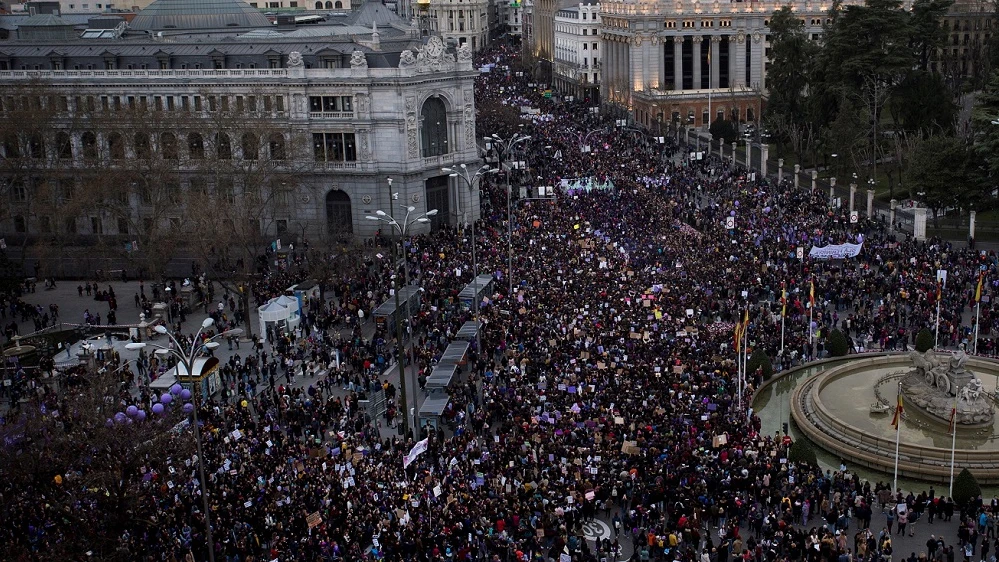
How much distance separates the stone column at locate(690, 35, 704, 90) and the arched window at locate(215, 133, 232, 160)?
210 ft

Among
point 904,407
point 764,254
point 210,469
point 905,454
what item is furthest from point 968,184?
point 210,469

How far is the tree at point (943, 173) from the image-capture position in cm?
6525

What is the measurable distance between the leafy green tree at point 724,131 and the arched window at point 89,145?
2153 inches

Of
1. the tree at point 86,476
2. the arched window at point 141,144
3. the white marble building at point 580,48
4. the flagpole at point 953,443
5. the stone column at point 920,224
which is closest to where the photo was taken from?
the tree at point 86,476

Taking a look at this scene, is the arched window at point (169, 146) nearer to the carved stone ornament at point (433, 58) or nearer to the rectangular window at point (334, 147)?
the rectangular window at point (334, 147)

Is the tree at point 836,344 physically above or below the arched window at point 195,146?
below

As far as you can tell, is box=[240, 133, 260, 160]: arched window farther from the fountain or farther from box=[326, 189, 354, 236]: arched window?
the fountain

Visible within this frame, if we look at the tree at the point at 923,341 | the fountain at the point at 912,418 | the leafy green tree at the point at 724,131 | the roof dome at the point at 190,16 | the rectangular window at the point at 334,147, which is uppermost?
the roof dome at the point at 190,16

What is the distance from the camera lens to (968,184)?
6531 centimetres

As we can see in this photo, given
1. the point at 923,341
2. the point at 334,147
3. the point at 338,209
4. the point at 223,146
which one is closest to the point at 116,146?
the point at 223,146

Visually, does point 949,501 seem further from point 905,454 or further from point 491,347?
point 491,347

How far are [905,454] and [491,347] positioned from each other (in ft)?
58.3

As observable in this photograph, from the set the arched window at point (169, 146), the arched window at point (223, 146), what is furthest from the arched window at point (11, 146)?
the arched window at point (223, 146)

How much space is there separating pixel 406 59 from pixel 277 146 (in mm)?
9630
